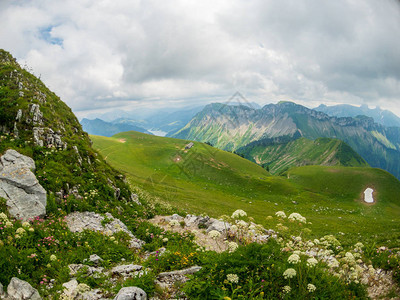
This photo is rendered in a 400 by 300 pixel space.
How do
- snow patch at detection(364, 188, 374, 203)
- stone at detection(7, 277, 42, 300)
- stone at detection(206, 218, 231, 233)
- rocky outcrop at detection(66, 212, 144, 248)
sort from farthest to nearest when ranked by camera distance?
1. snow patch at detection(364, 188, 374, 203)
2. stone at detection(206, 218, 231, 233)
3. rocky outcrop at detection(66, 212, 144, 248)
4. stone at detection(7, 277, 42, 300)

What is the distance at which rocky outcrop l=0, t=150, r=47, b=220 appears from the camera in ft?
40.9

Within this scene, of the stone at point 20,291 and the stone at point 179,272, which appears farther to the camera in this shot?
the stone at point 179,272

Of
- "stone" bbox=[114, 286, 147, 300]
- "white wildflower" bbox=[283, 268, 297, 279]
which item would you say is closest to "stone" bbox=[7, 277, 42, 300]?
"stone" bbox=[114, 286, 147, 300]

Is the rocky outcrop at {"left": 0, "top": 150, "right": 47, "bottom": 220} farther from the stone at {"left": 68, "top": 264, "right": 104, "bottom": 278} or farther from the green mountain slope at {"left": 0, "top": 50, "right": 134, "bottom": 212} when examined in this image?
the stone at {"left": 68, "top": 264, "right": 104, "bottom": 278}

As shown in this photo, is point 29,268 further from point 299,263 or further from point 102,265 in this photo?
point 299,263

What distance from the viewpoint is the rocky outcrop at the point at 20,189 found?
40.9 feet

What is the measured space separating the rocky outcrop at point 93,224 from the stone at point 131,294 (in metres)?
7.08

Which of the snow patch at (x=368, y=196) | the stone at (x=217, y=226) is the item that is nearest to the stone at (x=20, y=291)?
the stone at (x=217, y=226)

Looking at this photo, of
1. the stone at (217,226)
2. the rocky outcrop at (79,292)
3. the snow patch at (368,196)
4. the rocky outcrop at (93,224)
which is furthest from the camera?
the snow patch at (368,196)

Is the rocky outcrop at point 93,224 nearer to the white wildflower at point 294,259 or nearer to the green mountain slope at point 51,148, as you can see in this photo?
the green mountain slope at point 51,148

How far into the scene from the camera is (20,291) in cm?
734

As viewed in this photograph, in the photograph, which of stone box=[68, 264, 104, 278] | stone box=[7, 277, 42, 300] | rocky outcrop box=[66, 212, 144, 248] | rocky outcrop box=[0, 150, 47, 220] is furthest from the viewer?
rocky outcrop box=[66, 212, 144, 248]

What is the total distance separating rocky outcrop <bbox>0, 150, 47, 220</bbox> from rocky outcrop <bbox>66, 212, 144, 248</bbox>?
2047 millimetres

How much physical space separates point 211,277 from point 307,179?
11580 centimetres
